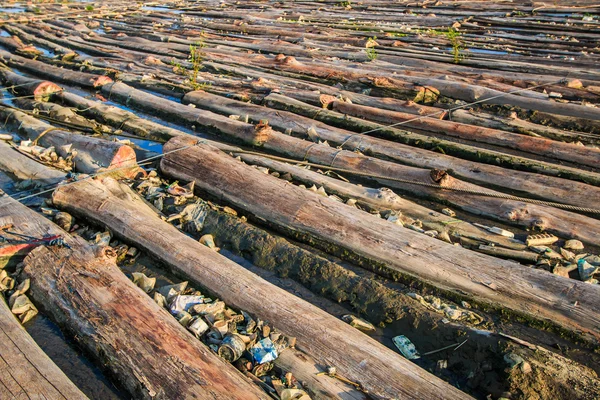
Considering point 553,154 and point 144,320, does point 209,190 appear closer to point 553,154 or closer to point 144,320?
point 144,320

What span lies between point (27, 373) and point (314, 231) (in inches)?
111

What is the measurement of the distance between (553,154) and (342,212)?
3.73 m

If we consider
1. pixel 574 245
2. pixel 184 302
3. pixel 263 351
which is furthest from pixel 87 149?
pixel 574 245

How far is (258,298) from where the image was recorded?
4.08 meters

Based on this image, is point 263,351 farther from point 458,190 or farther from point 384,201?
point 458,190

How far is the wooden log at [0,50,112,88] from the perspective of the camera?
35.9 feet

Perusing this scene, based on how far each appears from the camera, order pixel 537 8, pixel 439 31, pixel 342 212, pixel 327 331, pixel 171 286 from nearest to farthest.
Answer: pixel 327 331 → pixel 171 286 → pixel 342 212 → pixel 439 31 → pixel 537 8

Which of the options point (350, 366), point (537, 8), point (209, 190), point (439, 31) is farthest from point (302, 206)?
point (537, 8)

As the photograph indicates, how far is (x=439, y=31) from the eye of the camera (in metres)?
15.8

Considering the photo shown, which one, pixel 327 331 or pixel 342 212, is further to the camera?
pixel 342 212

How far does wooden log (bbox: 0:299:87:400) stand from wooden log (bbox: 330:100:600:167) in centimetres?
624

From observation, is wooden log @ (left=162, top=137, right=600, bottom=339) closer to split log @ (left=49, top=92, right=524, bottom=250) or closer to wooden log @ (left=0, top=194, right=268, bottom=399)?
split log @ (left=49, top=92, right=524, bottom=250)

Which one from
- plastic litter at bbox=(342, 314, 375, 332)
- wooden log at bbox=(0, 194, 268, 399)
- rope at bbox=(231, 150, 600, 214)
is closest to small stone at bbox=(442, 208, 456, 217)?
rope at bbox=(231, 150, 600, 214)

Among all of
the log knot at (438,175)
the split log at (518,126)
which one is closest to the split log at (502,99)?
the split log at (518,126)
